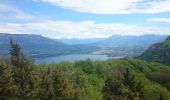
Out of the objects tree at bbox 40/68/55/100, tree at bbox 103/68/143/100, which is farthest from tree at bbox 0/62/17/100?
tree at bbox 103/68/143/100

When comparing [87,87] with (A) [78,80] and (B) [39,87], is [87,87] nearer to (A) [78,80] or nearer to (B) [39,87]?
(A) [78,80]

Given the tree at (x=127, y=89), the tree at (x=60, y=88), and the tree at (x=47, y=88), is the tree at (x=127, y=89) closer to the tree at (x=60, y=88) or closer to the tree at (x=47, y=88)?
the tree at (x=60, y=88)

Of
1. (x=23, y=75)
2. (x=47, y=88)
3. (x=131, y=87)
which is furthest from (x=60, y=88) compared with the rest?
(x=131, y=87)

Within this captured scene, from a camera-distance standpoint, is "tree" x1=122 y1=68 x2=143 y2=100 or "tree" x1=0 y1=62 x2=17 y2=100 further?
"tree" x1=122 y1=68 x2=143 y2=100

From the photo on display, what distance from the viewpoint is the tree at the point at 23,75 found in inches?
2468

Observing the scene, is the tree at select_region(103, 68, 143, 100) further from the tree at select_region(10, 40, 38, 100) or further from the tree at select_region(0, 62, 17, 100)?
the tree at select_region(0, 62, 17, 100)

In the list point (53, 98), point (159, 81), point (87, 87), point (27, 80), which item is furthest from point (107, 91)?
point (159, 81)

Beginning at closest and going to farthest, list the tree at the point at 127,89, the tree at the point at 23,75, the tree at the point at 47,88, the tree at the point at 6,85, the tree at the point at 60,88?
the tree at the point at 6,85, the tree at the point at 23,75, the tree at the point at 127,89, the tree at the point at 47,88, the tree at the point at 60,88

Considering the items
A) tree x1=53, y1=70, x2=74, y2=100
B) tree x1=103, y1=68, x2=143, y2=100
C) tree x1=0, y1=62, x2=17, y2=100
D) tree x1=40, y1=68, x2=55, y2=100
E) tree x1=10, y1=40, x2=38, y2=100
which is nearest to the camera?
tree x1=0, y1=62, x2=17, y2=100

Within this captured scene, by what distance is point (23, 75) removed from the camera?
209 ft

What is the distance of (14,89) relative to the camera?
58688 mm

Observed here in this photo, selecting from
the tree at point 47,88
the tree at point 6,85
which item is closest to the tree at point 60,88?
the tree at point 47,88

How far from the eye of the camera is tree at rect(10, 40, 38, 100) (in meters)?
62.7

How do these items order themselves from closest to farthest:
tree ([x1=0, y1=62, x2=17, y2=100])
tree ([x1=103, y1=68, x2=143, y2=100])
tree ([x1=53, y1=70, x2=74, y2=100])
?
tree ([x1=0, y1=62, x2=17, y2=100]) < tree ([x1=103, y1=68, x2=143, y2=100]) < tree ([x1=53, y1=70, x2=74, y2=100])
